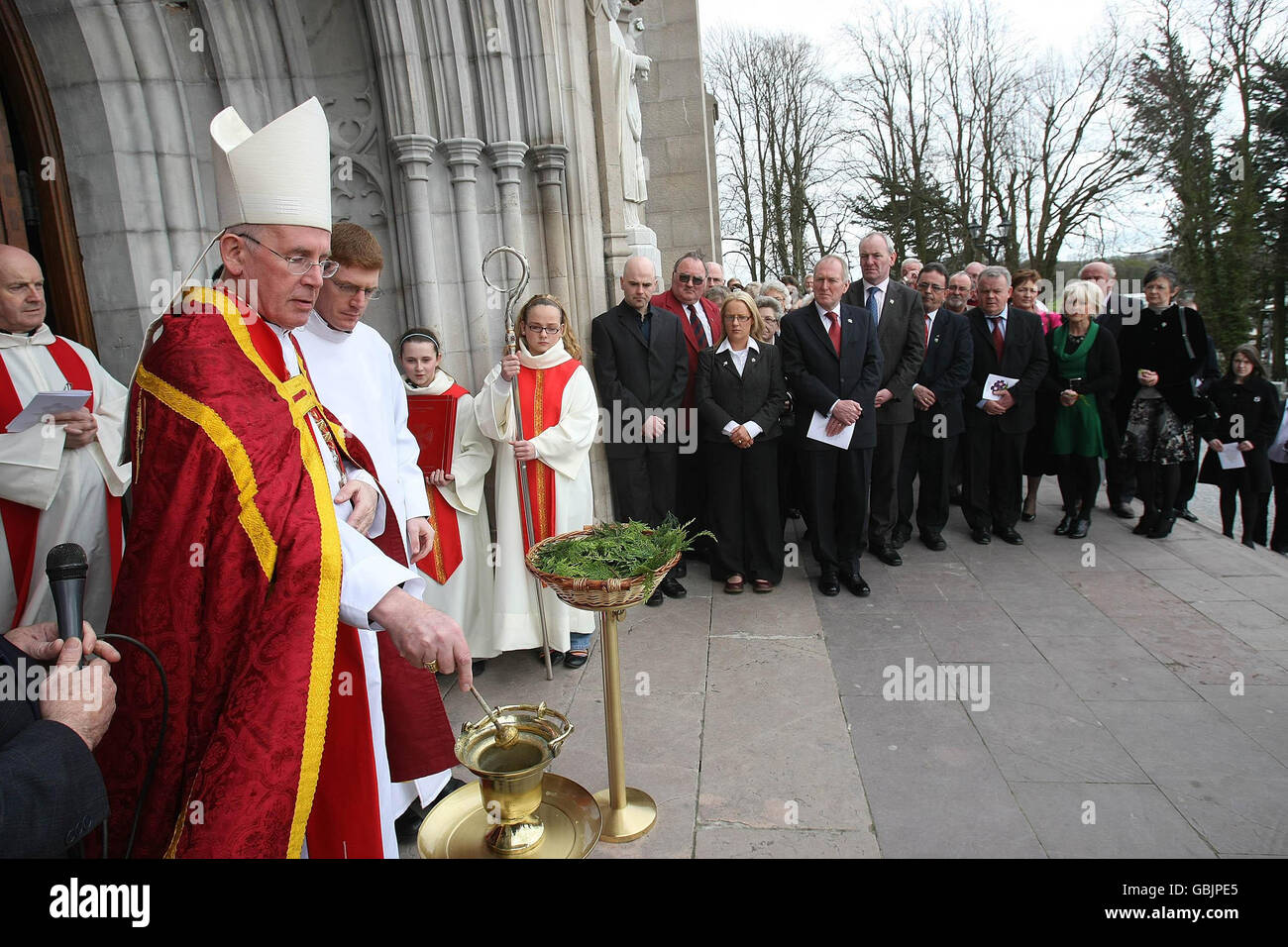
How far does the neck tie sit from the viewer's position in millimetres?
6164

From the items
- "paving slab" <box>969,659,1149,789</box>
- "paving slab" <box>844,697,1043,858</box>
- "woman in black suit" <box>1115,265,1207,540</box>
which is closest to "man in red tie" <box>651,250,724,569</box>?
"paving slab" <box>844,697,1043,858</box>

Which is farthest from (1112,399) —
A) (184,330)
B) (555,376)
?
(184,330)

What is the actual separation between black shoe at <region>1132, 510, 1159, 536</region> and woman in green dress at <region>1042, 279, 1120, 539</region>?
35cm

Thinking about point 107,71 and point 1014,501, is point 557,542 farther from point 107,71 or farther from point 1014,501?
point 1014,501

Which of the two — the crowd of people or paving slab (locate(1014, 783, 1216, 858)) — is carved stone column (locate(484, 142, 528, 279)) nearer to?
the crowd of people

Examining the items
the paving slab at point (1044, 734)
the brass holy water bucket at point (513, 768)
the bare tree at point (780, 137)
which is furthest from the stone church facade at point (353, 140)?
the bare tree at point (780, 137)

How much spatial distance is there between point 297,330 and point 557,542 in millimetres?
1157

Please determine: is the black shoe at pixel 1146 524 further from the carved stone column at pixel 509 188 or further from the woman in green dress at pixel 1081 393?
the carved stone column at pixel 509 188

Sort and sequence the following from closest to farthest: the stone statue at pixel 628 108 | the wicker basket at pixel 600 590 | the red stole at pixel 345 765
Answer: the red stole at pixel 345 765 → the wicker basket at pixel 600 590 → the stone statue at pixel 628 108

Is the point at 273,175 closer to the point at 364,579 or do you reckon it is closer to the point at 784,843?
the point at 364,579

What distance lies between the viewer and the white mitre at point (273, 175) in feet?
6.57

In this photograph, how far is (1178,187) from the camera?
1605 centimetres

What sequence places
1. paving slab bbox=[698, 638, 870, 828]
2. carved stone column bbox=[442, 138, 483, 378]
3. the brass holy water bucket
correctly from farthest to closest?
carved stone column bbox=[442, 138, 483, 378] < paving slab bbox=[698, 638, 870, 828] < the brass holy water bucket

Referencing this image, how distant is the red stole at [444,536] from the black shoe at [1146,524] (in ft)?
17.5
